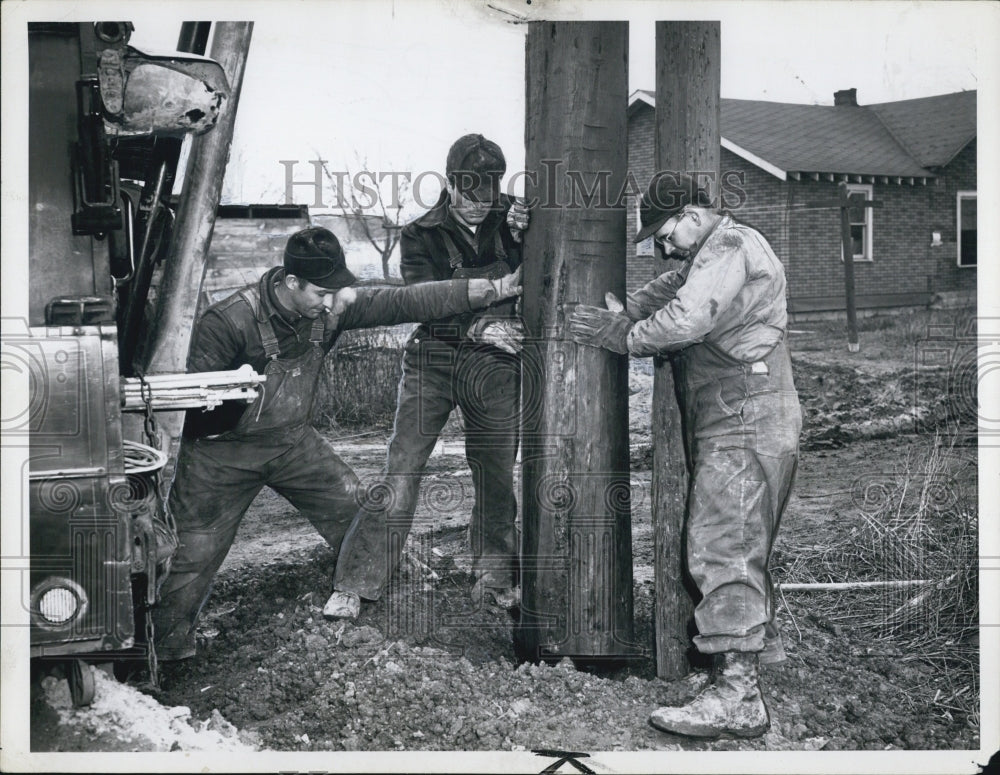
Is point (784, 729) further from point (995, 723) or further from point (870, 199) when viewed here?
point (870, 199)

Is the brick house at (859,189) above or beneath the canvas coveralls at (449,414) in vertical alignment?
above

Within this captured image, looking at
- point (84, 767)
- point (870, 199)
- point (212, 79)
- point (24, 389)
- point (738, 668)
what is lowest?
point (84, 767)

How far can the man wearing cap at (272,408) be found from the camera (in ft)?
16.0

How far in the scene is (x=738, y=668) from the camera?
15.4 ft

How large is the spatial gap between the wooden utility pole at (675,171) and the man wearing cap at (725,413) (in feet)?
0.32

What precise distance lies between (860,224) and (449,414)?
2.25m

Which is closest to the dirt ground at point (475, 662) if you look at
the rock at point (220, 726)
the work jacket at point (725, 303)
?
the rock at point (220, 726)

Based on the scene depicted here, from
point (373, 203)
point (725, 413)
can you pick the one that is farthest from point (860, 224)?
point (373, 203)

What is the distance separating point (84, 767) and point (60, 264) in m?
2.19

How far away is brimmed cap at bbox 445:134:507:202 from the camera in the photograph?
492cm

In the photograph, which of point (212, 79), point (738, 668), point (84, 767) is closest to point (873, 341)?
point (738, 668)

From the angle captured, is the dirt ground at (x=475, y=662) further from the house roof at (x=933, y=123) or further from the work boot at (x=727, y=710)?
the house roof at (x=933, y=123)

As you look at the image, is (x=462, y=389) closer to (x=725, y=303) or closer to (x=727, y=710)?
(x=725, y=303)

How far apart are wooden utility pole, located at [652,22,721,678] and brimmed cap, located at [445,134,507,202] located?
0.72m
